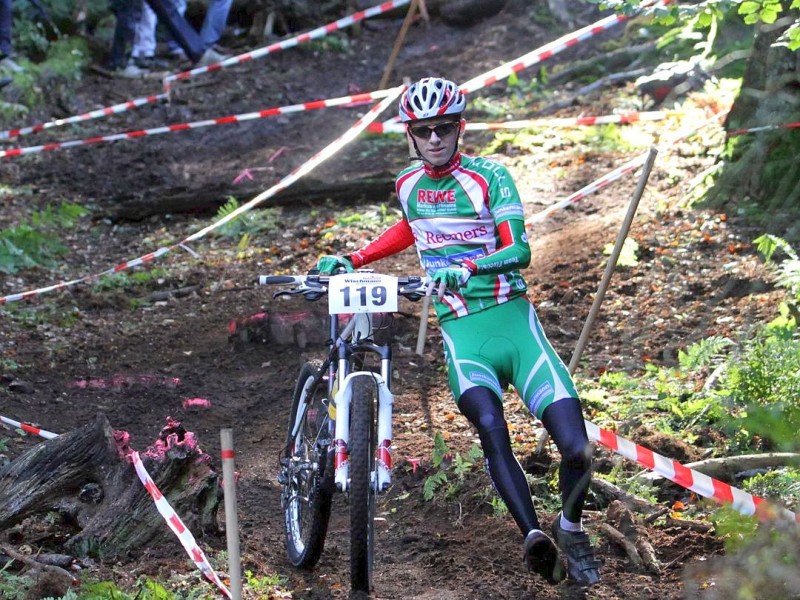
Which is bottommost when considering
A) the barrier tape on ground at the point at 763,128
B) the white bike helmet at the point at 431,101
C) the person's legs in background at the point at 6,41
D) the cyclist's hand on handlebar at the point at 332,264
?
the cyclist's hand on handlebar at the point at 332,264

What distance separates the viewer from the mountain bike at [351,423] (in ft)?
13.8

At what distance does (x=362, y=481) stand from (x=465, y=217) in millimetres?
1346

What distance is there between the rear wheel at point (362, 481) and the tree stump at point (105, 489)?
87 centimetres

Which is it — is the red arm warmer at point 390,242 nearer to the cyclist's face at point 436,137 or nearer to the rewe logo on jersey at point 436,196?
the rewe logo on jersey at point 436,196

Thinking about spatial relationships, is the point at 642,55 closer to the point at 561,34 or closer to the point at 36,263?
the point at 561,34

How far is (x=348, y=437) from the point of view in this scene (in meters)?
4.27

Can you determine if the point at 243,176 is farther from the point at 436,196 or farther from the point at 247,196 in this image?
the point at 436,196

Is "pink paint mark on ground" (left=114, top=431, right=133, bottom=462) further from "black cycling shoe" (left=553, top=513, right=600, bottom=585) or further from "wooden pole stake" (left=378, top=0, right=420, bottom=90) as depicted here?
"wooden pole stake" (left=378, top=0, right=420, bottom=90)

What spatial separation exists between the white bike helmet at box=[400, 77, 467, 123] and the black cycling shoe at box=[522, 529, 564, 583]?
1842 millimetres

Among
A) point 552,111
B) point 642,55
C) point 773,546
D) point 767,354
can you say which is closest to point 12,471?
point 773,546

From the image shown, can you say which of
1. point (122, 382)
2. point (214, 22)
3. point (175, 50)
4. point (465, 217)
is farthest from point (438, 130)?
point (175, 50)

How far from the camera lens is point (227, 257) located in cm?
1034

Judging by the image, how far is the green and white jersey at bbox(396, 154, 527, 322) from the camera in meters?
4.75

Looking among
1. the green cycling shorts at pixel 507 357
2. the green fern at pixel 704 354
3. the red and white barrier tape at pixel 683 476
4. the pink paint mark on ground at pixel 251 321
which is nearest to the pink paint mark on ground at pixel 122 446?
the red and white barrier tape at pixel 683 476
